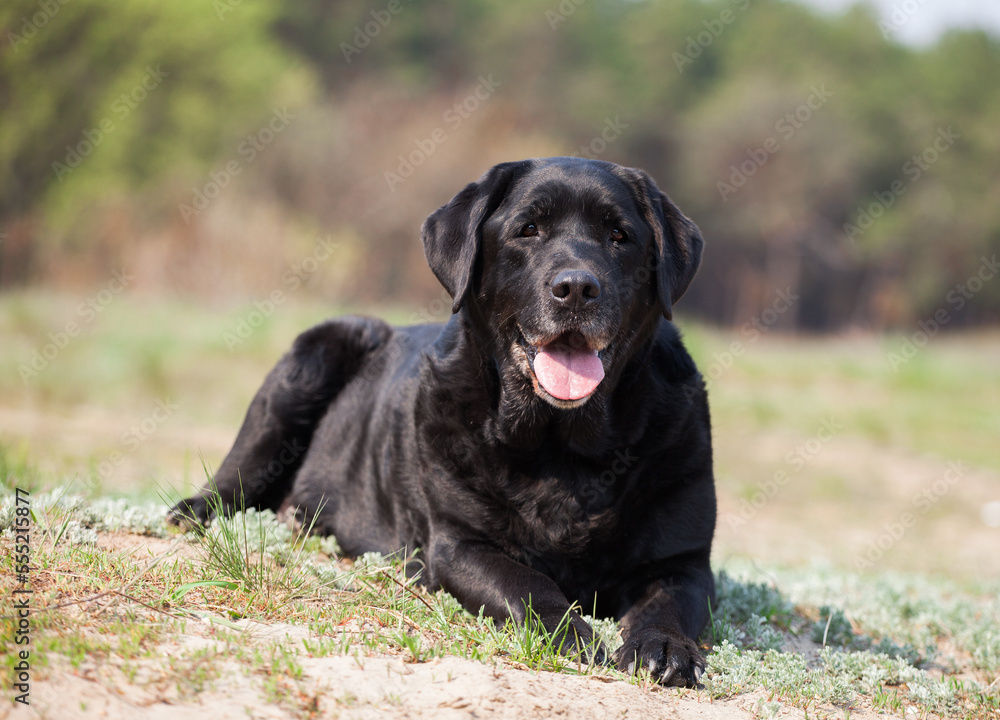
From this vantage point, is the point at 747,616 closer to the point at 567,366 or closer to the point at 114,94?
the point at 567,366

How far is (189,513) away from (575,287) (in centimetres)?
254

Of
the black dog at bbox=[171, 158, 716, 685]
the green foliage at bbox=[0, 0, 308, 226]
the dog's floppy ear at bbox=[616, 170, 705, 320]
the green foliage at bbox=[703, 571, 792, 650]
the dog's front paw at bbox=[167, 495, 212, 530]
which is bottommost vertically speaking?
the dog's front paw at bbox=[167, 495, 212, 530]

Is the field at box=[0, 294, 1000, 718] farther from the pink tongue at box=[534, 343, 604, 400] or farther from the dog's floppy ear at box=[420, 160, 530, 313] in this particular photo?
the dog's floppy ear at box=[420, 160, 530, 313]

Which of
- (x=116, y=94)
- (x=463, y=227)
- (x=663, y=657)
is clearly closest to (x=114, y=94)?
(x=116, y=94)

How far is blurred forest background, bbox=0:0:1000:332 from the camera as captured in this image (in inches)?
808

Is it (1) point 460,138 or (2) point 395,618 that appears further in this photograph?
(1) point 460,138

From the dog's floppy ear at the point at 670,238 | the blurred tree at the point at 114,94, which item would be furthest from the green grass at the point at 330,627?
the blurred tree at the point at 114,94

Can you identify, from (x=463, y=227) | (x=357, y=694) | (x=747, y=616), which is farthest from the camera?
(x=747, y=616)

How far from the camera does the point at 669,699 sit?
9.43 feet

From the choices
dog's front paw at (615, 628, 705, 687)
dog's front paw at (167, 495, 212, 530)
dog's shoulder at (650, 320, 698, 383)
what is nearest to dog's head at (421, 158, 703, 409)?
dog's shoulder at (650, 320, 698, 383)

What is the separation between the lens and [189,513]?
15.3 feet

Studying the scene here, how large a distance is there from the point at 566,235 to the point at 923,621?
115 inches

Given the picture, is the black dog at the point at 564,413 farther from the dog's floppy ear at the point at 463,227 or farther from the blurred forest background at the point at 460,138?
the blurred forest background at the point at 460,138

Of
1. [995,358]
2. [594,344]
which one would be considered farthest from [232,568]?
[995,358]
